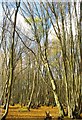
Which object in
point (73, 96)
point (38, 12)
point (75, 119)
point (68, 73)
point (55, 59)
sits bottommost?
point (75, 119)

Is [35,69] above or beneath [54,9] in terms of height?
beneath

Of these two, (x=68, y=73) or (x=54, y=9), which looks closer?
(x=54, y=9)

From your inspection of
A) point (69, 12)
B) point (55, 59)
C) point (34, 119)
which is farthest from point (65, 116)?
point (55, 59)

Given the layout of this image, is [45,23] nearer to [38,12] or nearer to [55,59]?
[38,12]

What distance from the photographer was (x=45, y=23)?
22.2 ft

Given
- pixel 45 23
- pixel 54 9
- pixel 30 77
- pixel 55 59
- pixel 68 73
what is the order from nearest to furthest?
pixel 54 9 → pixel 68 73 → pixel 45 23 → pixel 55 59 → pixel 30 77

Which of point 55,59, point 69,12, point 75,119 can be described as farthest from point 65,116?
point 55,59

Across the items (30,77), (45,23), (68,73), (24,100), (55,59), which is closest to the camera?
(68,73)

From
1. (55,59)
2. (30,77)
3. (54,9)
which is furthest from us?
(30,77)

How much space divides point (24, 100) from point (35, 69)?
2.73 m

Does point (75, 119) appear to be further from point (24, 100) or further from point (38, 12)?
point (24, 100)

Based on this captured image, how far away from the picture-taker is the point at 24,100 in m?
12.4

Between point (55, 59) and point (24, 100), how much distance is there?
3.26m

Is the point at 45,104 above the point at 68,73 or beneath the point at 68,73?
beneath
